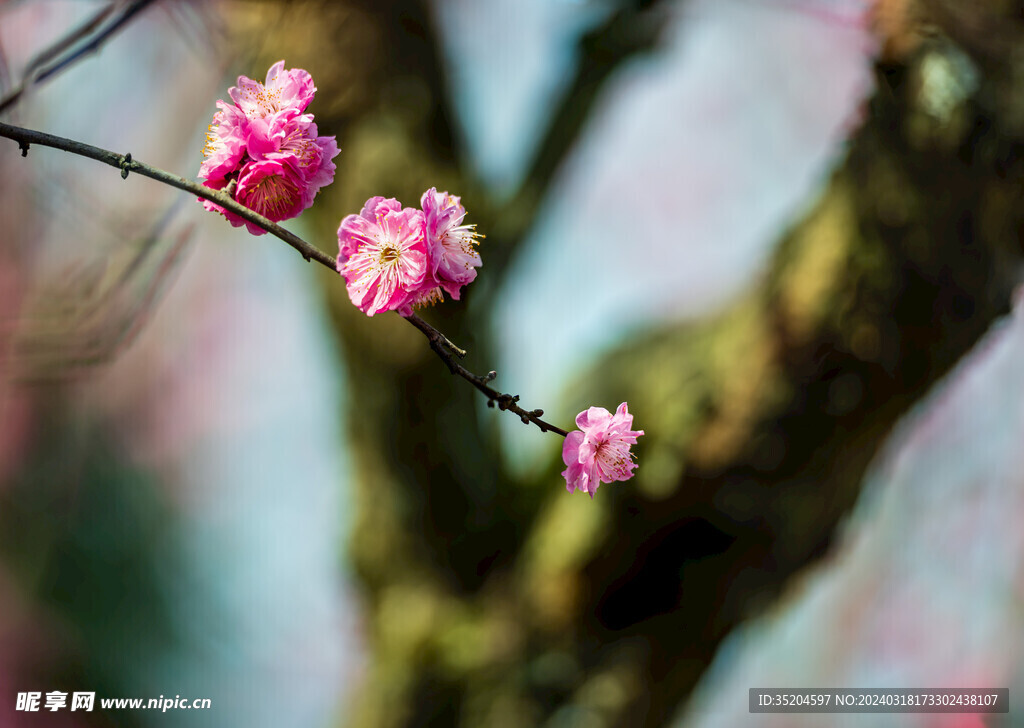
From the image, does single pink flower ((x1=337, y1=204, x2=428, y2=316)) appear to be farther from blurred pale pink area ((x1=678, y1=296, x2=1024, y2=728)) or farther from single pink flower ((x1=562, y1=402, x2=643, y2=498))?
blurred pale pink area ((x1=678, y1=296, x2=1024, y2=728))

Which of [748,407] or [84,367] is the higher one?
[84,367]

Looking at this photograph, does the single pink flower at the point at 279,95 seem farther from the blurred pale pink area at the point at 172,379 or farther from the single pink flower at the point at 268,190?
the blurred pale pink area at the point at 172,379

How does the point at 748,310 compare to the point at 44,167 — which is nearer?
the point at 748,310

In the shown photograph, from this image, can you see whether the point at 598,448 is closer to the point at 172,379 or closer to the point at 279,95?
the point at 279,95

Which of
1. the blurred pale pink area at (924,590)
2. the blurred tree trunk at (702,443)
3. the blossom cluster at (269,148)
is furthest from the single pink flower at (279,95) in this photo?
the blurred pale pink area at (924,590)

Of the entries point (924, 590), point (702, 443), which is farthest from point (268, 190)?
point (924, 590)

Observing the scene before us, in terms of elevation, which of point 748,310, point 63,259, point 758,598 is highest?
point 63,259

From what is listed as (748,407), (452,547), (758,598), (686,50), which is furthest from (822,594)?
(686,50)

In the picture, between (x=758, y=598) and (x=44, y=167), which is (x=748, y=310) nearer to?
(x=758, y=598)

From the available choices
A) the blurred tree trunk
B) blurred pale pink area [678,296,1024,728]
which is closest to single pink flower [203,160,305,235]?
the blurred tree trunk
